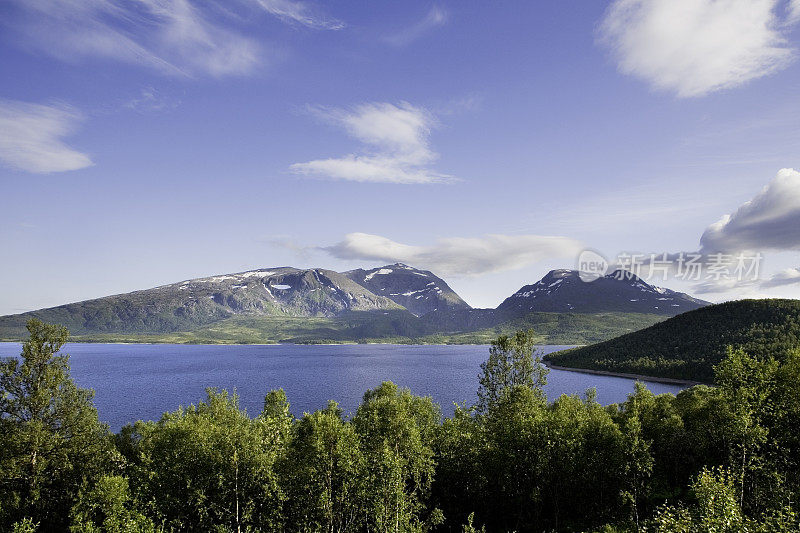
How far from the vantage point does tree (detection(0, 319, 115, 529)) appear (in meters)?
35.1

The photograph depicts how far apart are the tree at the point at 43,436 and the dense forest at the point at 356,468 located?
0.36 ft

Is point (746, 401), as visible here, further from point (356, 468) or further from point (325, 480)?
point (325, 480)

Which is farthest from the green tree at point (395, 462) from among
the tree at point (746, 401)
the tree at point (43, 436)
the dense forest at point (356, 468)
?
the tree at point (746, 401)

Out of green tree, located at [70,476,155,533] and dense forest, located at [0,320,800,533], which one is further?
dense forest, located at [0,320,800,533]

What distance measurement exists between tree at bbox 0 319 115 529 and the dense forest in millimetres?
109

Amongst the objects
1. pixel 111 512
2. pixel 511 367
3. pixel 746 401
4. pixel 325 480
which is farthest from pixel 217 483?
pixel 746 401

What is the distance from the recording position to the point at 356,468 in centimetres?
3841

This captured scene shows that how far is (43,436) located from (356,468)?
26.6 metres

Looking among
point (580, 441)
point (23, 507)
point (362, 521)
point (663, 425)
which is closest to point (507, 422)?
point (580, 441)

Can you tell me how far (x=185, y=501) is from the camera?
38094 mm

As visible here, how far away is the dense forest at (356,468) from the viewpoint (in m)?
35.5

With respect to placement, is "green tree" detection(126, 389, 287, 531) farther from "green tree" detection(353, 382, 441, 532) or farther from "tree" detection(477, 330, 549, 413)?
"tree" detection(477, 330, 549, 413)

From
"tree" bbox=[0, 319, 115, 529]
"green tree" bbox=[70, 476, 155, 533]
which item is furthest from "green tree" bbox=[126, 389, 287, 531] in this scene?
"tree" bbox=[0, 319, 115, 529]

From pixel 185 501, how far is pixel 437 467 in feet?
92.3
